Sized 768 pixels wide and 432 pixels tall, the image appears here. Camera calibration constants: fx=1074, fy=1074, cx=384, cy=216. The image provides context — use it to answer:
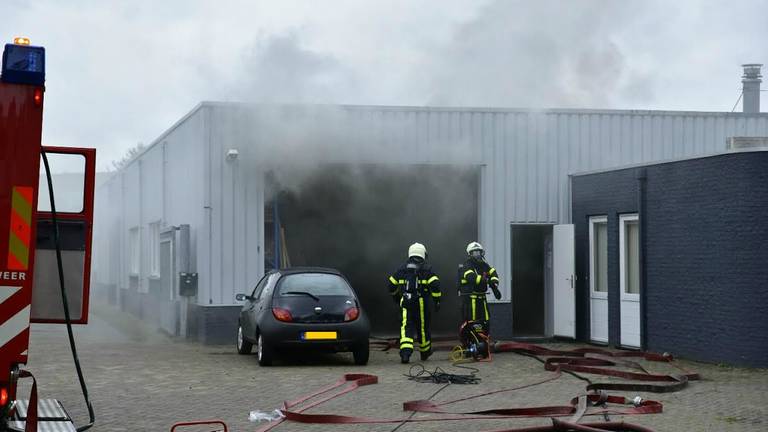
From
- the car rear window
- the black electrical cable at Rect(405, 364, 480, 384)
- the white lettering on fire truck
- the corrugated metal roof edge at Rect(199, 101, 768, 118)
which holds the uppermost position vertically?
the corrugated metal roof edge at Rect(199, 101, 768, 118)

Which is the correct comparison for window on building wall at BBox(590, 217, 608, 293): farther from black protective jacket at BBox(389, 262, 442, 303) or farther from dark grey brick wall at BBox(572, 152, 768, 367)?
black protective jacket at BBox(389, 262, 442, 303)

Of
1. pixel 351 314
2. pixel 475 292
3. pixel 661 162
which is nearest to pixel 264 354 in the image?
pixel 351 314

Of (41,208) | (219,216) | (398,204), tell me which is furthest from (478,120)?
(41,208)

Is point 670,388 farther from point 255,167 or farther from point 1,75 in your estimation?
point 255,167

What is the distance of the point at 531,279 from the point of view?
2427cm

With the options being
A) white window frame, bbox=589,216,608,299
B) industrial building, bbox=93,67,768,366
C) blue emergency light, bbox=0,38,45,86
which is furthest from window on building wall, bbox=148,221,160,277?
blue emergency light, bbox=0,38,45,86

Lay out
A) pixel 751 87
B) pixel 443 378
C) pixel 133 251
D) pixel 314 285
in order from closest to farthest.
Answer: pixel 443 378
pixel 314 285
pixel 751 87
pixel 133 251

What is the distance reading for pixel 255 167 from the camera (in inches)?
803

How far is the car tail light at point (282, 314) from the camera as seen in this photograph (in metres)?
15.7

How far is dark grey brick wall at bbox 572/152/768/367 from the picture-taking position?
15.7 meters

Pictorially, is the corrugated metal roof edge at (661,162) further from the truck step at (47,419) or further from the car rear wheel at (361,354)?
the truck step at (47,419)

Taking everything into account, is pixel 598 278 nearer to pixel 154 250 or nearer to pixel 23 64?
pixel 154 250

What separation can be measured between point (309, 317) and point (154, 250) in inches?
550

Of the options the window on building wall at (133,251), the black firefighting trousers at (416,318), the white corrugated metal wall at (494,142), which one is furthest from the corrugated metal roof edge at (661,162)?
the window on building wall at (133,251)
